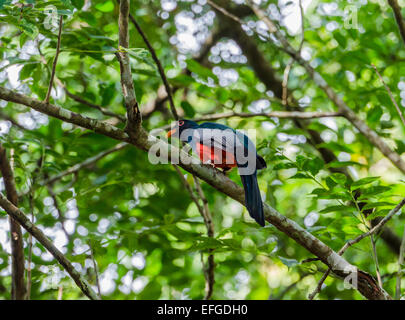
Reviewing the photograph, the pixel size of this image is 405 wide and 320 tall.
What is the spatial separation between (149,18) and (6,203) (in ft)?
14.5

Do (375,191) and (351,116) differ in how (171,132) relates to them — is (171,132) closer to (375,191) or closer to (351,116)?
(351,116)

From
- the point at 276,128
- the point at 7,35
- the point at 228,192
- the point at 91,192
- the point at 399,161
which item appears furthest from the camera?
the point at 276,128

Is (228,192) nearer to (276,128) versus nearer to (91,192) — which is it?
(91,192)

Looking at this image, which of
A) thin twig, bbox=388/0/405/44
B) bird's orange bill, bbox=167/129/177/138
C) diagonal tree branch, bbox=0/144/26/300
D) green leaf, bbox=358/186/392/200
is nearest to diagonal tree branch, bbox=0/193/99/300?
diagonal tree branch, bbox=0/144/26/300

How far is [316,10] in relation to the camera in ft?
21.4

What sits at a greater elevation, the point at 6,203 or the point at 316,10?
the point at 316,10

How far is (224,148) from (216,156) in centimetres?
17

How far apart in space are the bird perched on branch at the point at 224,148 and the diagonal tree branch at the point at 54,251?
1.35 m

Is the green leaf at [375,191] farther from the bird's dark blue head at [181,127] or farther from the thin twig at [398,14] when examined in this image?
the bird's dark blue head at [181,127]

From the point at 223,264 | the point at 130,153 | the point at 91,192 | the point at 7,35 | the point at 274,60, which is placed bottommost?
the point at 223,264

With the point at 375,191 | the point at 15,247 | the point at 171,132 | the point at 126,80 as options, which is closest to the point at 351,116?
the point at 375,191

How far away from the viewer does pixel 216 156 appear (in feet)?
15.4
